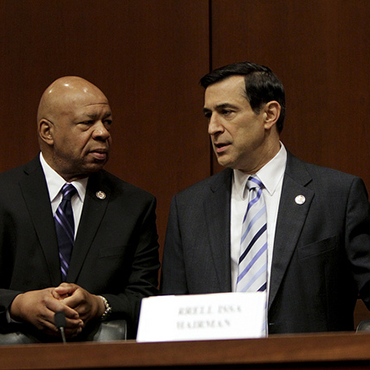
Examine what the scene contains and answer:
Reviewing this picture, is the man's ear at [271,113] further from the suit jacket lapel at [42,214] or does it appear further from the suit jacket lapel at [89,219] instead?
the suit jacket lapel at [42,214]

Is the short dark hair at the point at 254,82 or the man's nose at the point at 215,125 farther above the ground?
the short dark hair at the point at 254,82

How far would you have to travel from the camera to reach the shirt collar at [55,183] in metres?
2.36

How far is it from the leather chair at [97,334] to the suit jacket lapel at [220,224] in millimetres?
357

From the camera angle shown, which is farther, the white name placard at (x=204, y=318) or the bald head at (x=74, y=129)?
the bald head at (x=74, y=129)

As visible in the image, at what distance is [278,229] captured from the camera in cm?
218

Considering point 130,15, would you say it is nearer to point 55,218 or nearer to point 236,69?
point 236,69

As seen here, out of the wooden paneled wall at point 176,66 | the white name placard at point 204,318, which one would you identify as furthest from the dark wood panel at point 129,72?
the white name placard at point 204,318

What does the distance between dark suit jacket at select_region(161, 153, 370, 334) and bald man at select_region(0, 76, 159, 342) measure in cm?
18

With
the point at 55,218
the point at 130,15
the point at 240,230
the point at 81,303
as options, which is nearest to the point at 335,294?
the point at 240,230

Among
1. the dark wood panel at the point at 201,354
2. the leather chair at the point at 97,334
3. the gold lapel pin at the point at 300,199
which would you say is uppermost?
the gold lapel pin at the point at 300,199

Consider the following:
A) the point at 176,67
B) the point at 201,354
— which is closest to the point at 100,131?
the point at 176,67

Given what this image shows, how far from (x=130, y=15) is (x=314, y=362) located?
86.1 inches

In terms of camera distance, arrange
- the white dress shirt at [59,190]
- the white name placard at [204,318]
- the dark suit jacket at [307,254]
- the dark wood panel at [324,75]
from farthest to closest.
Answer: the dark wood panel at [324,75] → the white dress shirt at [59,190] → the dark suit jacket at [307,254] → the white name placard at [204,318]

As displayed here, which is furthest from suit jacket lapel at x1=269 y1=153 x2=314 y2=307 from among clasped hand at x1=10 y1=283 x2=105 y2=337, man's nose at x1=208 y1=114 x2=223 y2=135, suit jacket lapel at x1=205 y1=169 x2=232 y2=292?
clasped hand at x1=10 y1=283 x2=105 y2=337
